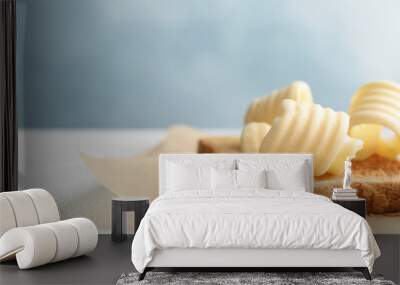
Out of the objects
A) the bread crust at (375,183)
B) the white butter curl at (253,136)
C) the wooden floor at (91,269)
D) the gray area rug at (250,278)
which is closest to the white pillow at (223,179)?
the white butter curl at (253,136)

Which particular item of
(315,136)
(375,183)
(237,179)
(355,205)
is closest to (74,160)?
(237,179)

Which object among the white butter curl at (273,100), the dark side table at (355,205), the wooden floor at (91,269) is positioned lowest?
the wooden floor at (91,269)

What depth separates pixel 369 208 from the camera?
7363 mm

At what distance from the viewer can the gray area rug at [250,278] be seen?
15.8ft

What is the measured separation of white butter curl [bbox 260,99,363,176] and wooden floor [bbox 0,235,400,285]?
1.36 metres

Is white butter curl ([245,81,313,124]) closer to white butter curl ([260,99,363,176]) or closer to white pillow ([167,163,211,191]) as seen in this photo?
white butter curl ([260,99,363,176])

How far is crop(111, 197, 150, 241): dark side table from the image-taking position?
22.2 ft

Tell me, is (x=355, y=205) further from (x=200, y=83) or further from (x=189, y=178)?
(x=200, y=83)

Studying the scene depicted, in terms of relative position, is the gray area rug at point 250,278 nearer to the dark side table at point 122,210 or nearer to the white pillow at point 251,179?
the white pillow at point 251,179

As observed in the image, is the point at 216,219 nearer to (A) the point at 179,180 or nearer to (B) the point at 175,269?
(B) the point at 175,269

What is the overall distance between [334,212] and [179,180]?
7.18ft

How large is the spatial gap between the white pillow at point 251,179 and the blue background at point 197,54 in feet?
3.31

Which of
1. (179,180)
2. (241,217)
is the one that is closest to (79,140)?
(179,180)

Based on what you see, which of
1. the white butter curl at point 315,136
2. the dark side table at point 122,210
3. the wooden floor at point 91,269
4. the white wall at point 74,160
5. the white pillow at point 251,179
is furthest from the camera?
the white wall at point 74,160
